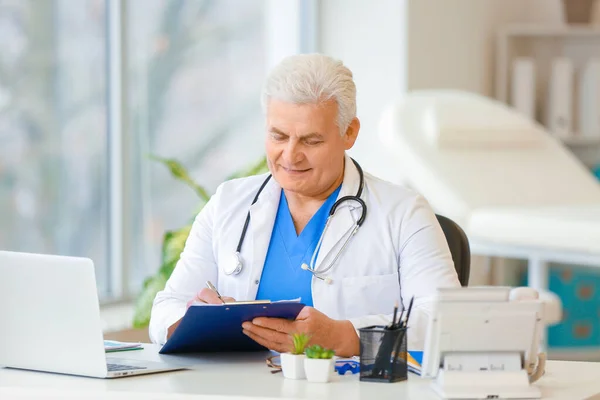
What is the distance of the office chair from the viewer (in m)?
2.23

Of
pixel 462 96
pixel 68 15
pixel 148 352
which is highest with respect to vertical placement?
pixel 68 15

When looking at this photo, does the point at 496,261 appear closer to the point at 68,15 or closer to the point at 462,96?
the point at 462,96

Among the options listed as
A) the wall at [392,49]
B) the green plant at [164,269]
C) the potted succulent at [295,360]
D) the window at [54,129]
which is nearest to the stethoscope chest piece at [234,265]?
the potted succulent at [295,360]

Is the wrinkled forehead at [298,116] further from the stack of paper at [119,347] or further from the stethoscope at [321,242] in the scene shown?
the stack of paper at [119,347]

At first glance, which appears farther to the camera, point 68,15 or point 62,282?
point 68,15

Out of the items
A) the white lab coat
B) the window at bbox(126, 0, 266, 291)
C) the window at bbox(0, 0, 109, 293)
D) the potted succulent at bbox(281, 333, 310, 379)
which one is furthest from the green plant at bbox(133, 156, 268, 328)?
the potted succulent at bbox(281, 333, 310, 379)

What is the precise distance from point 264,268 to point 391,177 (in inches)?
93.0

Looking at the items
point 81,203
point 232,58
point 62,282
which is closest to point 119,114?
point 81,203

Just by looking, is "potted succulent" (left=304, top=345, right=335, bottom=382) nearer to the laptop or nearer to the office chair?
the laptop

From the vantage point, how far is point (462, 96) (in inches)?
164

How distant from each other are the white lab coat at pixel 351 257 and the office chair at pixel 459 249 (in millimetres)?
92

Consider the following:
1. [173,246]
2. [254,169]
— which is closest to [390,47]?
[254,169]

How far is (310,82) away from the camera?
6.83 ft

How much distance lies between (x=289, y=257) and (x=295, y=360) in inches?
20.3
